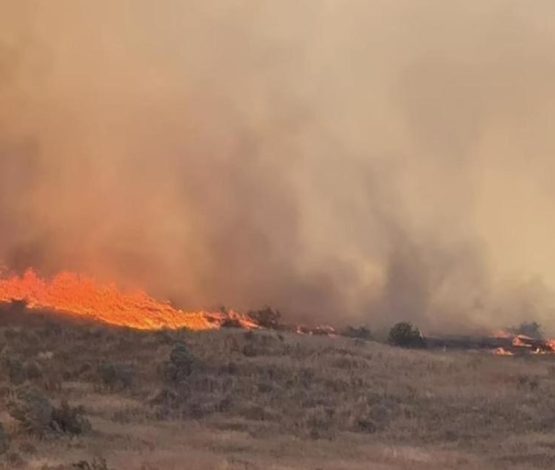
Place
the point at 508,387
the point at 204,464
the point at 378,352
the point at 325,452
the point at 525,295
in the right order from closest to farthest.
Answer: the point at 204,464, the point at 325,452, the point at 508,387, the point at 378,352, the point at 525,295

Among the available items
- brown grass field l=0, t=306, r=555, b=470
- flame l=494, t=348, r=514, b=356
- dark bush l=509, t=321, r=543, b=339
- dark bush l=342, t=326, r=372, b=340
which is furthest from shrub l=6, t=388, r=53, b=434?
dark bush l=509, t=321, r=543, b=339

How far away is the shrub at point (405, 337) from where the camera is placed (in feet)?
147

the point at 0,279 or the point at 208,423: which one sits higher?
the point at 0,279

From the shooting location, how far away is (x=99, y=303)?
4141 centimetres

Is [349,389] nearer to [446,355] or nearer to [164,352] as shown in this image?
[164,352]

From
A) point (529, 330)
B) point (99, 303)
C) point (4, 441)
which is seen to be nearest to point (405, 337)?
point (99, 303)

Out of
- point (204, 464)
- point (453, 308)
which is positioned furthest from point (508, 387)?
point (453, 308)

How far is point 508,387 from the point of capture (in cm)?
3195

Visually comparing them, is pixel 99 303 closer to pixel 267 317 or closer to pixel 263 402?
pixel 267 317

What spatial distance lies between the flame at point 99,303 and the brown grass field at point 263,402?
1.80m

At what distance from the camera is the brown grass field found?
21.0 meters

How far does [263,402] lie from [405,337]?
1831cm

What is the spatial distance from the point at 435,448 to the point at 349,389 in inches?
257

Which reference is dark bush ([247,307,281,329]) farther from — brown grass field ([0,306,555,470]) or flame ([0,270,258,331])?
brown grass field ([0,306,555,470])
